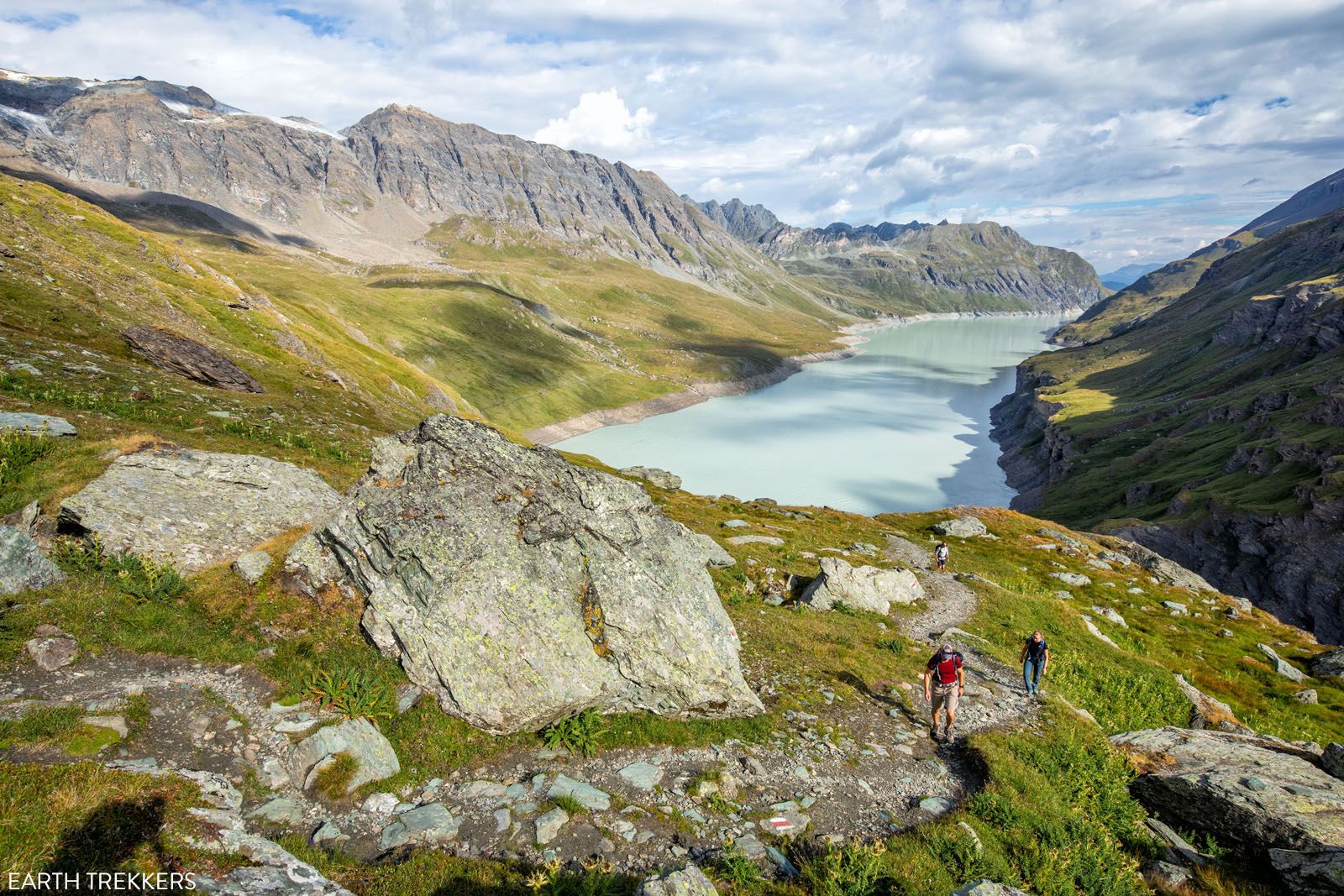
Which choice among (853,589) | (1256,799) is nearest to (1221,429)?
(853,589)

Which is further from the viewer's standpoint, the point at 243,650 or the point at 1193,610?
the point at 1193,610

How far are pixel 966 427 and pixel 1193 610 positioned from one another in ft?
493

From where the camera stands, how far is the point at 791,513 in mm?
60625

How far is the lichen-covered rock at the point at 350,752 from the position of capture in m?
12.5

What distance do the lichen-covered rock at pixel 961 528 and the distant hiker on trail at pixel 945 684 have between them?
45.7 meters

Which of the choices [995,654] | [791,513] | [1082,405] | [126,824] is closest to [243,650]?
[126,824]

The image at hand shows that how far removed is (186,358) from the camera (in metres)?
44.1

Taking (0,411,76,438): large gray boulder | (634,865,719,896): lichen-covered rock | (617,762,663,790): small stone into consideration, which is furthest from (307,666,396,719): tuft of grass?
(0,411,76,438): large gray boulder

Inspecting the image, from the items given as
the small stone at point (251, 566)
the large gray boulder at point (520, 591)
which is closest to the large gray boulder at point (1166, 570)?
the large gray boulder at point (520, 591)

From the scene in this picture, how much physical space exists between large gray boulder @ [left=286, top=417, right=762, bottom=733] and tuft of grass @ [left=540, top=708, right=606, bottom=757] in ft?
0.88

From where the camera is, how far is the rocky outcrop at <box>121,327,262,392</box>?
4262 cm

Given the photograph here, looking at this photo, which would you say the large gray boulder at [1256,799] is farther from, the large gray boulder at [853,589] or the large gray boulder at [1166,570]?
the large gray boulder at [1166,570]

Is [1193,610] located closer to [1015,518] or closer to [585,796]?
[1015,518]

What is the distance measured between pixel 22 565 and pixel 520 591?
40.6 ft
